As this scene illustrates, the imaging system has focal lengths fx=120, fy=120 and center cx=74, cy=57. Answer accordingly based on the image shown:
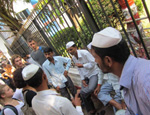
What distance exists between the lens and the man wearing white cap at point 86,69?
271cm

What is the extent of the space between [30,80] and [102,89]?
5.44 ft

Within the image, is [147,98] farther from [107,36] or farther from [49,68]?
[49,68]

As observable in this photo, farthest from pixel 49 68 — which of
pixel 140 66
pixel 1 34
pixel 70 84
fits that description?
pixel 1 34

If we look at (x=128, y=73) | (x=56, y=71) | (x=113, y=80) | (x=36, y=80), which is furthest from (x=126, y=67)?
(x=56, y=71)

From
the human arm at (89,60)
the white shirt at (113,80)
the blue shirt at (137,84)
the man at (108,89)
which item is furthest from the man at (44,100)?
the human arm at (89,60)

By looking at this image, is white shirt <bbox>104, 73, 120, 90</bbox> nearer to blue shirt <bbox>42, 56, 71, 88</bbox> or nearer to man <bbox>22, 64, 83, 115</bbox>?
blue shirt <bbox>42, 56, 71, 88</bbox>

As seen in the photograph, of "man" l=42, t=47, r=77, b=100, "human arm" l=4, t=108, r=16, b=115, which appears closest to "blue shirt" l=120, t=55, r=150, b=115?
"human arm" l=4, t=108, r=16, b=115

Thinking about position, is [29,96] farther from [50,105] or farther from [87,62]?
[87,62]

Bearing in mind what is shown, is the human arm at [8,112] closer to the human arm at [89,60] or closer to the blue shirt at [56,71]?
the blue shirt at [56,71]

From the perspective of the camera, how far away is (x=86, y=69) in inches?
112

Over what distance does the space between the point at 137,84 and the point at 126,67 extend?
0.15 m

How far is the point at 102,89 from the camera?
8.27 feet

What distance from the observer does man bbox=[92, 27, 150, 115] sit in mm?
831

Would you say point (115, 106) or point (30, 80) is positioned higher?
point (30, 80)
